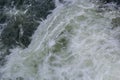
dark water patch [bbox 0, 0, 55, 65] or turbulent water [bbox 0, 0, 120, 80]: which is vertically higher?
dark water patch [bbox 0, 0, 55, 65]

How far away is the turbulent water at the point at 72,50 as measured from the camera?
5457 mm

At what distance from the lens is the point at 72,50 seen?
5.84m

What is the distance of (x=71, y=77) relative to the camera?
5.42 m

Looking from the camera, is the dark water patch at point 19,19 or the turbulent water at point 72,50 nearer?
the turbulent water at point 72,50

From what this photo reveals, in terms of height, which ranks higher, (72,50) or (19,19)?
(19,19)

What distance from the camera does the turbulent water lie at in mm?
5457

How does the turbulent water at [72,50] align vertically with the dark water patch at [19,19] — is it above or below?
below

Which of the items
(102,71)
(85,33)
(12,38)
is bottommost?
(102,71)

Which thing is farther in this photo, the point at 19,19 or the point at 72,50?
the point at 19,19

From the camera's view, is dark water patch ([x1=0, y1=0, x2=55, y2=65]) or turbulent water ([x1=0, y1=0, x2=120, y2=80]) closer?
turbulent water ([x1=0, y1=0, x2=120, y2=80])

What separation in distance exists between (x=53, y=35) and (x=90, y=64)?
48.8 inches

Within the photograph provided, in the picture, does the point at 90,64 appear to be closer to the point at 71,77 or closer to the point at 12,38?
the point at 71,77

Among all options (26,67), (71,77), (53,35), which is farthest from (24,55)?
(71,77)

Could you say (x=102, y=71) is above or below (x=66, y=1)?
below
